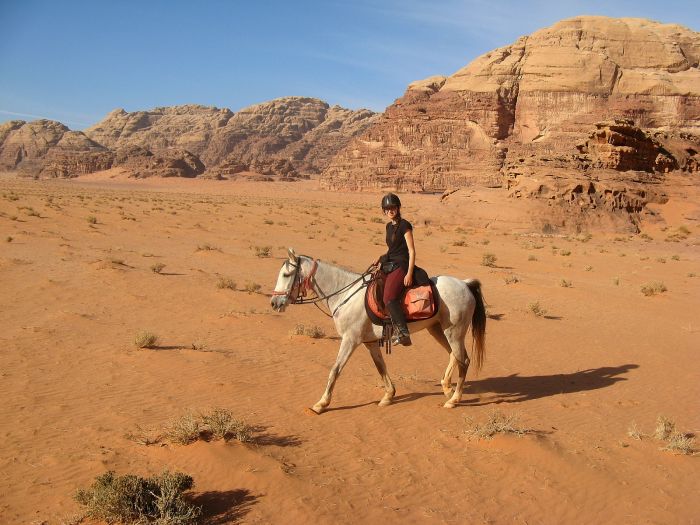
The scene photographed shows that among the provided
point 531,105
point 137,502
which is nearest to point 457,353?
point 137,502

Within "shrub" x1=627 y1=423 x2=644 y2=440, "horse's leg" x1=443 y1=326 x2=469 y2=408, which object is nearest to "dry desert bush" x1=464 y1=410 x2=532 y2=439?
"horse's leg" x1=443 y1=326 x2=469 y2=408

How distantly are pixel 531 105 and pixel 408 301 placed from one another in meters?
107

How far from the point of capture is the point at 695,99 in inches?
3497

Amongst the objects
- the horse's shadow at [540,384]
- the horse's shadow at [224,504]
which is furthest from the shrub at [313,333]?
the horse's shadow at [224,504]

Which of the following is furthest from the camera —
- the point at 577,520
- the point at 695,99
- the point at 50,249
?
the point at 695,99

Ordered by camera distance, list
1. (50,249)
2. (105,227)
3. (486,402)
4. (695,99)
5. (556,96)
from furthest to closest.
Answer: (556,96) < (695,99) < (105,227) < (50,249) < (486,402)

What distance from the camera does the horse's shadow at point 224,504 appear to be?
427cm

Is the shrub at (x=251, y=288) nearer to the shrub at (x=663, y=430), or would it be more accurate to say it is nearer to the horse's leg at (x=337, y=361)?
the horse's leg at (x=337, y=361)

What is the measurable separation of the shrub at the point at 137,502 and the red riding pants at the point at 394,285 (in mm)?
3283

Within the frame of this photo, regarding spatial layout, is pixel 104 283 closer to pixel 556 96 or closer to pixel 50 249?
pixel 50 249

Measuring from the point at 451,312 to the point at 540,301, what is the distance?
9.65 metres

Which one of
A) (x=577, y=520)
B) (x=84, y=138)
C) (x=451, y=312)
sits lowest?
(x=577, y=520)

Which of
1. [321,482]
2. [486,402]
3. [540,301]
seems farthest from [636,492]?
[540,301]

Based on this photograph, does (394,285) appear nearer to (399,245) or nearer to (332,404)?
(399,245)
